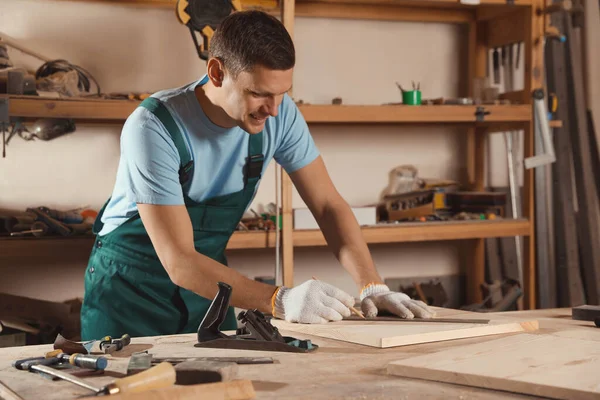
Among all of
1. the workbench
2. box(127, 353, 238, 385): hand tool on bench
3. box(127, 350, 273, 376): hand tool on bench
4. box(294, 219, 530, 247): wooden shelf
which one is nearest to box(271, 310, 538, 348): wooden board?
the workbench

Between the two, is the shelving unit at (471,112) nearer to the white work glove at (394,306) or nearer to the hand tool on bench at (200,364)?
the white work glove at (394,306)

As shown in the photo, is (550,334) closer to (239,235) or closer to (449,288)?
(239,235)

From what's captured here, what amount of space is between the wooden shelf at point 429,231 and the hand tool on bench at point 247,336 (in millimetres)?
1916

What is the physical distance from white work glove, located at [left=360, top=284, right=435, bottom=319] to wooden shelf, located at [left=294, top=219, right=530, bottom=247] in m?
1.56

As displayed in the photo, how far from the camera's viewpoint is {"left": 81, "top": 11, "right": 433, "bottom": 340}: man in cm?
194

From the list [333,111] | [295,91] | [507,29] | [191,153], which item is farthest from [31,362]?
[507,29]

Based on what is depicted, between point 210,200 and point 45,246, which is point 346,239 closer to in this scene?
point 210,200

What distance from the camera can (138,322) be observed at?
2213 millimetres

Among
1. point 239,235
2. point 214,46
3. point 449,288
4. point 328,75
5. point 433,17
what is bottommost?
point 449,288

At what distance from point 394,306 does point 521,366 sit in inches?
23.5

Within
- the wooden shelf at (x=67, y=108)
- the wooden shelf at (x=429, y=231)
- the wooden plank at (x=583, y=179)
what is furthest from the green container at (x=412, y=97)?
the wooden shelf at (x=67, y=108)

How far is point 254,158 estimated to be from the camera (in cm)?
231

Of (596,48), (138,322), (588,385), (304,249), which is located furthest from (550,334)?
(596,48)

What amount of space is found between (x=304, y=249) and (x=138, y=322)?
6.63 feet
